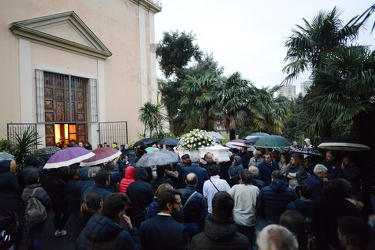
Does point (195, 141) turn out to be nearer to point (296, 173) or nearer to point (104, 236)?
point (296, 173)

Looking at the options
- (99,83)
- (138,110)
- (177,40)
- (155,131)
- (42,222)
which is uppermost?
(177,40)

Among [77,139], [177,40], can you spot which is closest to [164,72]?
[177,40]

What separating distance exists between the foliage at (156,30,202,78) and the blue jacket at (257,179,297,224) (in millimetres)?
19867

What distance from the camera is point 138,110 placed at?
16500 millimetres

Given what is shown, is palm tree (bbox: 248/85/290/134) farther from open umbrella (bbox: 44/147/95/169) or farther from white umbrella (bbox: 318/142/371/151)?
open umbrella (bbox: 44/147/95/169)

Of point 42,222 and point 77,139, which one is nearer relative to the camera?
point 42,222

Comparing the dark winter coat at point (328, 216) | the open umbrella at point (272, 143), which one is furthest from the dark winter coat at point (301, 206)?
the open umbrella at point (272, 143)

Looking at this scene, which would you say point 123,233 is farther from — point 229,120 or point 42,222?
point 229,120

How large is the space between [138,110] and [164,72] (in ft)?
29.4

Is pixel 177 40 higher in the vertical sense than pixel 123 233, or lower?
higher

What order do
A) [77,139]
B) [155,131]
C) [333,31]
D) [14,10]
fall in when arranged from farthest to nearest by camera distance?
[155,131] < [77,139] < [14,10] < [333,31]

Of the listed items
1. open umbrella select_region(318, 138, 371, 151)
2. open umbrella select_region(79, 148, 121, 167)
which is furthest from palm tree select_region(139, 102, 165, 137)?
open umbrella select_region(318, 138, 371, 151)

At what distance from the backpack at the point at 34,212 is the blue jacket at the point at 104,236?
7.48 feet

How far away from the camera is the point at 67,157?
17.9ft
